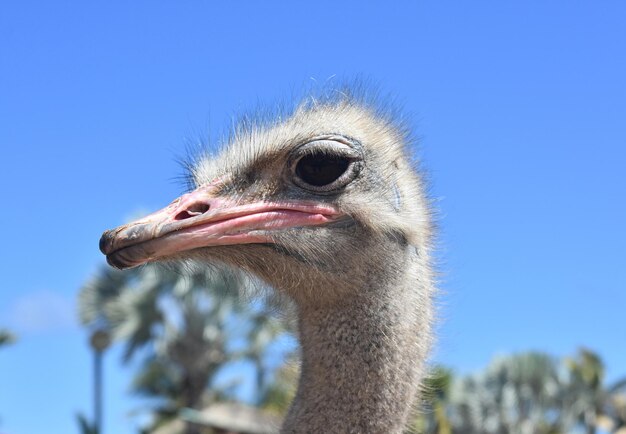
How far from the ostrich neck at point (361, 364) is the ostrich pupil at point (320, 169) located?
0.40 meters

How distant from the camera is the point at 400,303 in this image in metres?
3.45

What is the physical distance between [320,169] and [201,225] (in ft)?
1.58

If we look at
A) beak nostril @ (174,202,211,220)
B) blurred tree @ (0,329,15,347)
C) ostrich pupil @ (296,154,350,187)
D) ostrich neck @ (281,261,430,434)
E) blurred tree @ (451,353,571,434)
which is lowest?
ostrich neck @ (281,261,430,434)

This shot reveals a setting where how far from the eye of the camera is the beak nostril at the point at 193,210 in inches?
127

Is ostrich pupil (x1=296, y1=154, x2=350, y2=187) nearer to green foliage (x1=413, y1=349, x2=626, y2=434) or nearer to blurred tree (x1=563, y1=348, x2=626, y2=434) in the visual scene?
green foliage (x1=413, y1=349, x2=626, y2=434)

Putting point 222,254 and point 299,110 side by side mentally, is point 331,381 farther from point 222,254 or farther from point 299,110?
point 299,110

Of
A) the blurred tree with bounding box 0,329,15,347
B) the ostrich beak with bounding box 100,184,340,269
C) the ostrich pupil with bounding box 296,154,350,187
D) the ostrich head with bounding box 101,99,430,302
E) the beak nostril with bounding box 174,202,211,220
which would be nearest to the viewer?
the ostrich beak with bounding box 100,184,340,269

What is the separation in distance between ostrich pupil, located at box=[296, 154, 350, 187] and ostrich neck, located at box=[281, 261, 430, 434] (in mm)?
396

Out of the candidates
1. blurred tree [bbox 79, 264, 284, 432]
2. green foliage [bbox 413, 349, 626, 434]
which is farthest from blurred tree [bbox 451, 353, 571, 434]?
blurred tree [bbox 79, 264, 284, 432]

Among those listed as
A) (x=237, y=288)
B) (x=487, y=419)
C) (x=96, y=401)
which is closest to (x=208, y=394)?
(x=96, y=401)

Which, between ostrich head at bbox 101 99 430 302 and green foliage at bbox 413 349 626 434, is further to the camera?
green foliage at bbox 413 349 626 434

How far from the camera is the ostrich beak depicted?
120 inches

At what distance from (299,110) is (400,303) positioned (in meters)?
0.85

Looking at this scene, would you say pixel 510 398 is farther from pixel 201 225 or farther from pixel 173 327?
pixel 201 225
